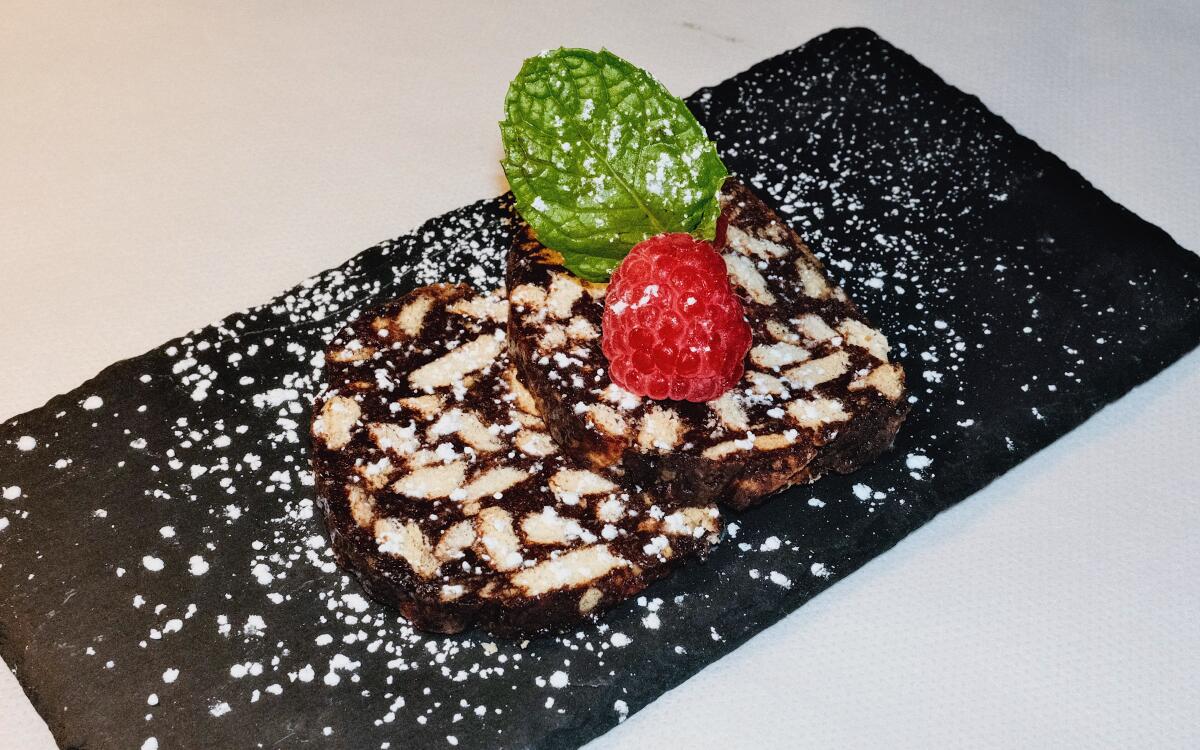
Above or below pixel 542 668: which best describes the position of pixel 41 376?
above

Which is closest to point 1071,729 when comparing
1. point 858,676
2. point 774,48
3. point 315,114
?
point 858,676

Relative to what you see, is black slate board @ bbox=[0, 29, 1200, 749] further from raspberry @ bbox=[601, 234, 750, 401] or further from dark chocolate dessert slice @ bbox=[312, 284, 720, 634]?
raspberry @ bbox=[601, 234, 750, 401]

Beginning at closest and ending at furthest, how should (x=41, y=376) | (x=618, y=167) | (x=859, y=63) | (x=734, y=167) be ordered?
(x=618, y=167)
(x=41, y=376)
(x=734, y=167)
(x=859, y=63)

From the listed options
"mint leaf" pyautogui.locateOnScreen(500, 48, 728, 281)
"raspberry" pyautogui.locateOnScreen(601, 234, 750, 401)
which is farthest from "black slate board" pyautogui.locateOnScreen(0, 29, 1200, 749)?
"mint leaf" pyautogui.locateOnScreen(500, 48, 728, 281)

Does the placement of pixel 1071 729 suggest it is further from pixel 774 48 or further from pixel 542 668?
pixel 774 48

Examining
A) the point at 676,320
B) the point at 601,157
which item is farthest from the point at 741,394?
the point at 601,157

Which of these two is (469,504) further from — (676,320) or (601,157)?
(601,157)
